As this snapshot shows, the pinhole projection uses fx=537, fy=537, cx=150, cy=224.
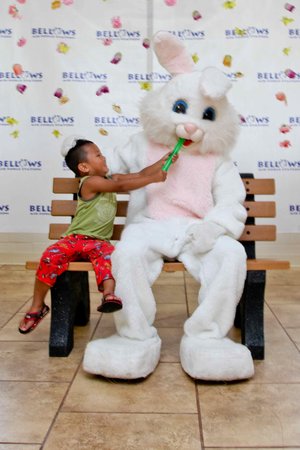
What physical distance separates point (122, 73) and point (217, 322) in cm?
268

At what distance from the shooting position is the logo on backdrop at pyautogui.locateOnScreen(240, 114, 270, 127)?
4.29m

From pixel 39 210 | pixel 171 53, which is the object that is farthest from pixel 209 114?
pixel 39 210

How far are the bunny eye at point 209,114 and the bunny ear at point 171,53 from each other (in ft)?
0.82

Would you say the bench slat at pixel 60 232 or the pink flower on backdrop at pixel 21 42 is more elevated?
the pink flower on backdrop at pixel 21 42

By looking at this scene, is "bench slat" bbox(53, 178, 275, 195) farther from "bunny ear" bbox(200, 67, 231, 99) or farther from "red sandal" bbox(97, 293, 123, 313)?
"red sandal" bbox(97, 293, 123, 313)

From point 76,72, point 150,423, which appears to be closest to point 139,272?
point 150,423

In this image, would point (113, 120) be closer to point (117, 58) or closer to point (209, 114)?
point (117, 58)

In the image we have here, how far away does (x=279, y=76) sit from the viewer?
426cm

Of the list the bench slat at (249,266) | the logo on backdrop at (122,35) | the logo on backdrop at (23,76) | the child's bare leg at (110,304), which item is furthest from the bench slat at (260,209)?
the logo on backdrop at (23,76)

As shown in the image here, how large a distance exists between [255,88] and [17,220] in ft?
7.23

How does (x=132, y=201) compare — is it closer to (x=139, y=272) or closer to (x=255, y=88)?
(x=139, y=272)

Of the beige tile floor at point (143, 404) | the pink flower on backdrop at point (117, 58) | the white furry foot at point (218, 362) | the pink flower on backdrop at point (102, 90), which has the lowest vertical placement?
the beige tile floor at point (143, 404)

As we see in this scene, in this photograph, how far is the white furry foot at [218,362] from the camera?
206cm

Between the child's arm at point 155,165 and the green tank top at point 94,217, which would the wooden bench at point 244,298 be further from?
the child's arm at point 155,165
